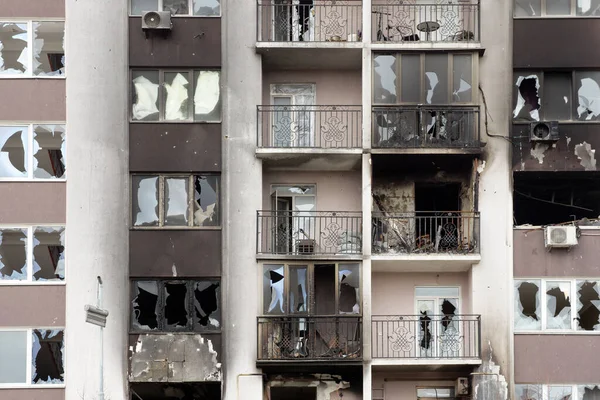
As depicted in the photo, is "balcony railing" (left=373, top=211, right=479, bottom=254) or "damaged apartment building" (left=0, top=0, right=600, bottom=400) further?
"balcony railing" (left=373, top=211, right=479, bottom=254)

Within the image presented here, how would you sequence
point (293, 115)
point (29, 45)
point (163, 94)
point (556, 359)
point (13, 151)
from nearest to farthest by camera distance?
point (556, 359) < point (13, 151) < point (163, 94) < point (29, 45) < point (293, 115)

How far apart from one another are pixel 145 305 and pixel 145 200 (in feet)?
9.23

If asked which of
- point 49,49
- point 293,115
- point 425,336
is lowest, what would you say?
point 425,336

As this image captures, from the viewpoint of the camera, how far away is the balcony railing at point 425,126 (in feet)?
97.6

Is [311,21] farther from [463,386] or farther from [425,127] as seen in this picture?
[463,386]

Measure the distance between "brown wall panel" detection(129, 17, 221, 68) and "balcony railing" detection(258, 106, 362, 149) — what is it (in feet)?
6.98

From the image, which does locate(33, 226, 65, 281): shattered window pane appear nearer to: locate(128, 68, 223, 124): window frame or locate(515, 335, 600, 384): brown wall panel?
locate(128, 68, 223, 124): window frame

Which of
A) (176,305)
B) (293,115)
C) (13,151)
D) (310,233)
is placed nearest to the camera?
(176,305)

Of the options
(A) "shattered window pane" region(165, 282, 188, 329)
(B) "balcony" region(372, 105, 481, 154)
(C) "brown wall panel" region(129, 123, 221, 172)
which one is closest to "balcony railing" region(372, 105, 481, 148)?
(B) "balcony" region(372, 105, 481, 154)

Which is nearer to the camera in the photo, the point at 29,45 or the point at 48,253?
the point at 48,253

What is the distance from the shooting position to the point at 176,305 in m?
29.3

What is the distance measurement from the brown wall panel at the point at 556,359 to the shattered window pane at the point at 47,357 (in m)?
12.0

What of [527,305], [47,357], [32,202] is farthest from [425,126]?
[47,357]

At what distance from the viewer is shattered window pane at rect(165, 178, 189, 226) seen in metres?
29.6
